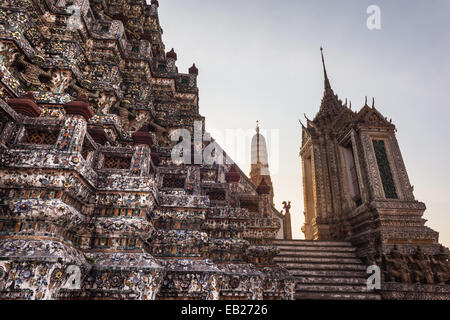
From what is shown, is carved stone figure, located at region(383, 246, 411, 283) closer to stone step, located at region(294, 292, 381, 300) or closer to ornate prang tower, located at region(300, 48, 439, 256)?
ornate prang tower, located at region(300, 48, 439, 256)

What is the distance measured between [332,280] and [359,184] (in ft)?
20.4

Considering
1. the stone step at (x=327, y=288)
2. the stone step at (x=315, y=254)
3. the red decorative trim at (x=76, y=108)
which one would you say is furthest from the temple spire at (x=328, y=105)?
the red decorative trim at (x=76, y=108)

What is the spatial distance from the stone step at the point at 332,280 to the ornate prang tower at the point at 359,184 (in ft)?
5.96

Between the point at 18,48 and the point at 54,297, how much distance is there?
516 cm

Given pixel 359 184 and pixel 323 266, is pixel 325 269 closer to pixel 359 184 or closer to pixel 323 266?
pixel 323 266

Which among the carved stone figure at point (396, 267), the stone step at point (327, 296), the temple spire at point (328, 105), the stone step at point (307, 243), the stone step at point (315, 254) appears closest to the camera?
the stone step at point (327, 296)

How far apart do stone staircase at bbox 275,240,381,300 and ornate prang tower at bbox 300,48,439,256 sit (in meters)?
1.05

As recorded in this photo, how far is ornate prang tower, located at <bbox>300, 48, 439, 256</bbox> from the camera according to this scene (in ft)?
36.2

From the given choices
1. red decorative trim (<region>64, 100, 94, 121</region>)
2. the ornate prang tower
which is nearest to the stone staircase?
the ornate prang tower

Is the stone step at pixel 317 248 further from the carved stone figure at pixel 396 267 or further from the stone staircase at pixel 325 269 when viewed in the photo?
the carved stone figure at pixel 396 267

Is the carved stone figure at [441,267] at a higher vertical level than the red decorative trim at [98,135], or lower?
lower

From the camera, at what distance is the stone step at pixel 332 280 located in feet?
27.8
